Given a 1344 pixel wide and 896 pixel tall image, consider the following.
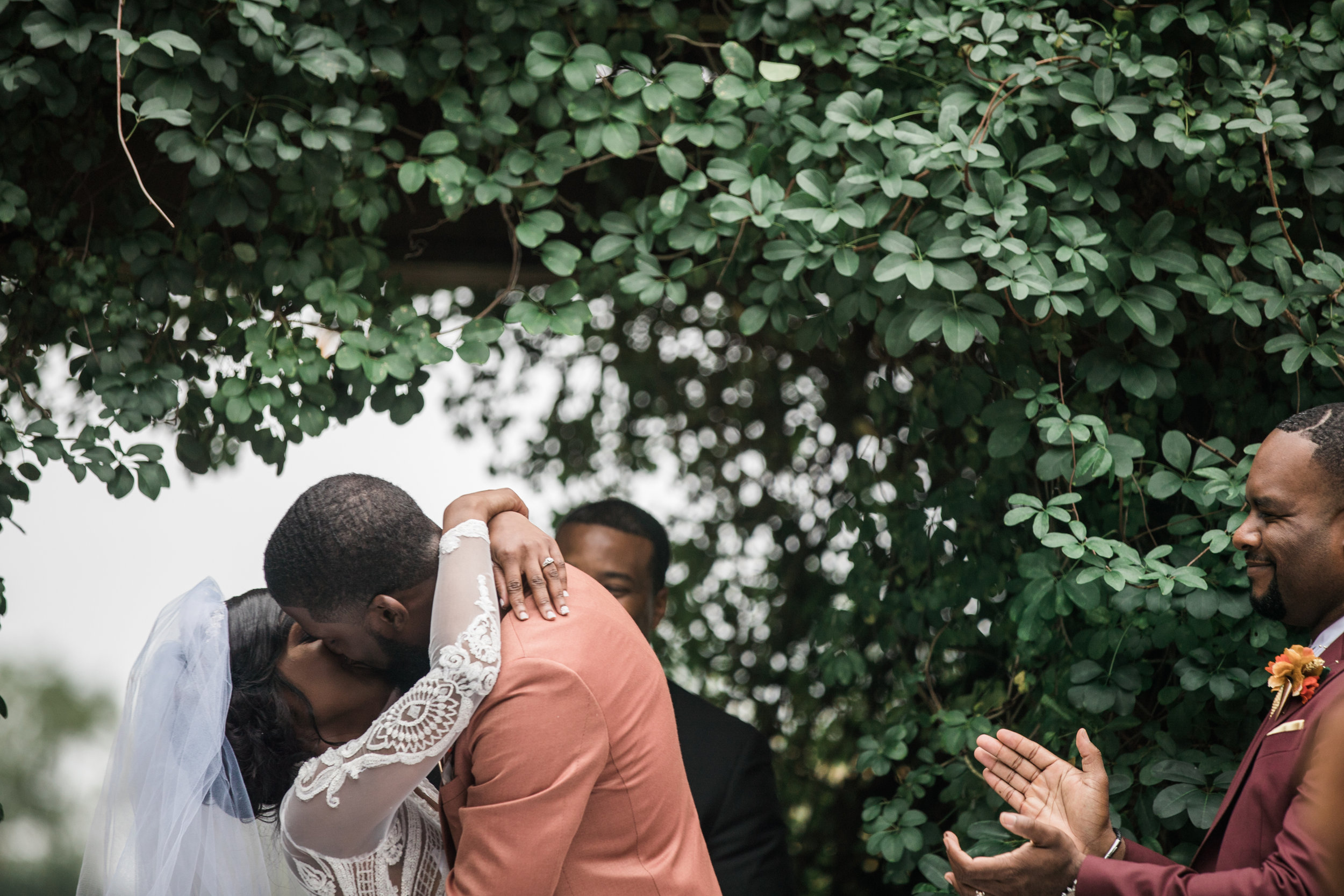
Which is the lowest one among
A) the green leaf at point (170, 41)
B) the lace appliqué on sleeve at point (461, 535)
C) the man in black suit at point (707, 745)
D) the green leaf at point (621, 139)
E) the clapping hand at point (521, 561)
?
the man in black suit at point (707, 745)

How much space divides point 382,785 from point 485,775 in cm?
16

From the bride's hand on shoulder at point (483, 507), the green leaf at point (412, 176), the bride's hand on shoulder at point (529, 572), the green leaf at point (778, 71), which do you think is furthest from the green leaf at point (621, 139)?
the bride's hand on shoulder at point (529, 572)

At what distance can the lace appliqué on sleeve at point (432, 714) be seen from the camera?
1.62 metres

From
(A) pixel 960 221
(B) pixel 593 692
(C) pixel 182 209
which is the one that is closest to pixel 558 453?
(C) pixel 182 209

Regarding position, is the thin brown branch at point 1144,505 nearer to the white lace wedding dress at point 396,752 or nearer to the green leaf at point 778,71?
the green leaf at point 778,71

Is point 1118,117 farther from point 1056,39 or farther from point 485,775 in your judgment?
point 485,775

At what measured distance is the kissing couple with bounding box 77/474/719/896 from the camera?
5.38ft

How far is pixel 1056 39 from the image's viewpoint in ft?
7.59

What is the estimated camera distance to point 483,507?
2037mm

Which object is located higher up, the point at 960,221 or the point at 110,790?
the point at 960,221

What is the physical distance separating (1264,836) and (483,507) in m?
1.45

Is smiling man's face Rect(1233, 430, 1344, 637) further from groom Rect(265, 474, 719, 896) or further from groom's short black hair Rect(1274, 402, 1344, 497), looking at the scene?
groom Rect(265, 474, 719, 896)

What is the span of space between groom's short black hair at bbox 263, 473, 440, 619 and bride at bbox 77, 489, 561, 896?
72 mm

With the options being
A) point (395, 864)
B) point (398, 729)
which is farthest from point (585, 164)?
point (395, 864)
